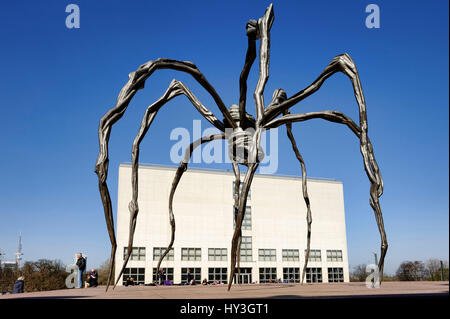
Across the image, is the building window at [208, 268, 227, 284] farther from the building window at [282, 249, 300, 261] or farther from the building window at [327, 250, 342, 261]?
the building window at [327, 250, 342, 261]

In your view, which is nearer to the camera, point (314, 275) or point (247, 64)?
point (247, 64)

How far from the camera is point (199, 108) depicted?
8.34 meters

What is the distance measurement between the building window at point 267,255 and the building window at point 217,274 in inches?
178

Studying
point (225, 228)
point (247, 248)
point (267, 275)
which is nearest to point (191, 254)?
point (225, 228)

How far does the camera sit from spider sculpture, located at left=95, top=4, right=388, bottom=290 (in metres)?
5.21

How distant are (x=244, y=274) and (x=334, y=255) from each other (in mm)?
12073

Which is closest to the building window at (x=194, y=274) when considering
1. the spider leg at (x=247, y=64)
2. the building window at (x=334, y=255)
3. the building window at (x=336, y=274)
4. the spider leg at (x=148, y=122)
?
the building window at (x=336, y=274)

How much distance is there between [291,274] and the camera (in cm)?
4403

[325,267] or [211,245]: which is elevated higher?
[211,245]

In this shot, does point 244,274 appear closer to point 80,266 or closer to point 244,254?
point 244,254

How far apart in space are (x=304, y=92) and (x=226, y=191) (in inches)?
1517
